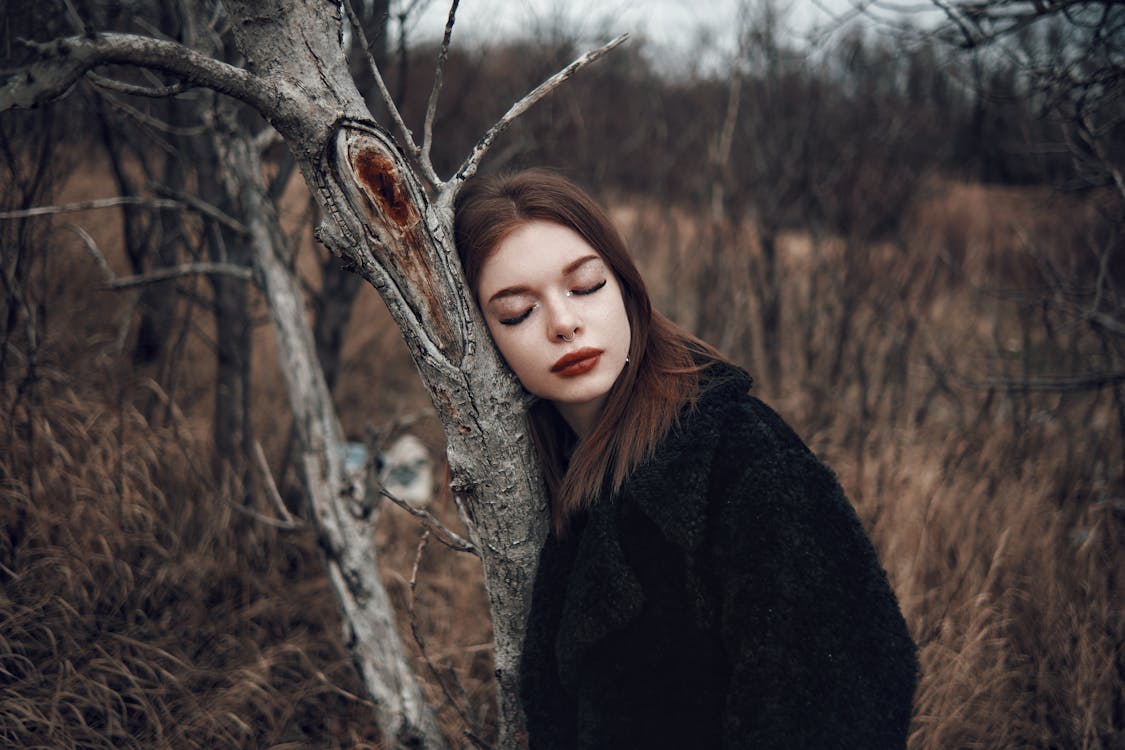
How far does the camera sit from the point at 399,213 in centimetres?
117

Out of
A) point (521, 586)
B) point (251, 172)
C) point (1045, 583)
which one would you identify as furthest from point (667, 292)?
point (521, 586)

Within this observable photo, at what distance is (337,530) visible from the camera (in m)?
2.06

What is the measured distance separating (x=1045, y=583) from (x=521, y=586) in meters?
2.18

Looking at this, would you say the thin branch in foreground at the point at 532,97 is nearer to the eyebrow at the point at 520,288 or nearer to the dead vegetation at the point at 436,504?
the eyebrow at the point at 520,288

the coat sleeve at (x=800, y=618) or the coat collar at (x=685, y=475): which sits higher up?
the coat collar at (x=685, y=475)

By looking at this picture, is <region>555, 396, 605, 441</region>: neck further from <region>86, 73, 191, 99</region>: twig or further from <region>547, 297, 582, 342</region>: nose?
<region>86, 73, 191, 99</region>: twig

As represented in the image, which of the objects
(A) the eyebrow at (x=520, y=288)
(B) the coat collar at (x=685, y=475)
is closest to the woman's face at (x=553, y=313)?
(A) the eyebrow at (x=520, y=288)

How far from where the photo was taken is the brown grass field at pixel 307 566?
6.98 ft

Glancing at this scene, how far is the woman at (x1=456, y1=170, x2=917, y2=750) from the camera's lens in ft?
3.94

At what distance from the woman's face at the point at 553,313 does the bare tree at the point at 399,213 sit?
60mm

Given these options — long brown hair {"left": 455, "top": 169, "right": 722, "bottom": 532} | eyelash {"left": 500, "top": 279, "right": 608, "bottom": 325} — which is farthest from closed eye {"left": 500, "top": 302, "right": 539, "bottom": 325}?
long brown hair {"left": 455, "top": 169, "right": 722, "bottom": 532}

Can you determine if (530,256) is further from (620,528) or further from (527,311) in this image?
(620,528)

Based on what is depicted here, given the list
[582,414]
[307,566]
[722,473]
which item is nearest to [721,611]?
[722,473]

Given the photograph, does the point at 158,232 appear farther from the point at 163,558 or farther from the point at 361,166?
the point at 361,166
